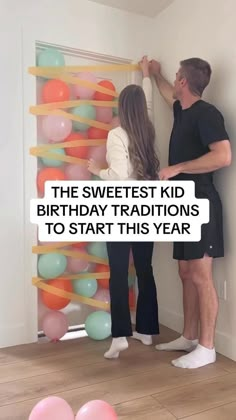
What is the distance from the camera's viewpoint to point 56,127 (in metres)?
2.30

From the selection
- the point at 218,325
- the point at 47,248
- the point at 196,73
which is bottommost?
the point at 218,325

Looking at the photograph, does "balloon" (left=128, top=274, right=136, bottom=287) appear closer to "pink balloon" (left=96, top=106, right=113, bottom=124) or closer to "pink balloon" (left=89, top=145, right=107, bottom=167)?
"pink balloon" (left=89, top=145, right=107, bottom=167)

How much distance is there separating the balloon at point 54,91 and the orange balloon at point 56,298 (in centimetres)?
107

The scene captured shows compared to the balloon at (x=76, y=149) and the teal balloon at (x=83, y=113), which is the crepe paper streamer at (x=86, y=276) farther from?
the teal balloon at (x=83, y=113)

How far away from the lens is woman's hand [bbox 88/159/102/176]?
2.32 meters

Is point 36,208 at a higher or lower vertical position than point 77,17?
lower

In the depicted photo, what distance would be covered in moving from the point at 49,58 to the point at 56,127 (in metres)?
0.41

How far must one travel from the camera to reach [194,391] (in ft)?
5.69

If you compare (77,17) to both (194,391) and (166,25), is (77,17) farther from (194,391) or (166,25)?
(194,391)

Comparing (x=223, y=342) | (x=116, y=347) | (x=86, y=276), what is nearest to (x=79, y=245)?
(x=86, y=276)

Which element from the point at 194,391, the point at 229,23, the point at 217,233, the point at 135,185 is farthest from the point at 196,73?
the point at 194,391

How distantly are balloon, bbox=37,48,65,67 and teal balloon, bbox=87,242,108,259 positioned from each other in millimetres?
1096

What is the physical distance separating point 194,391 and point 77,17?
7.13 ft

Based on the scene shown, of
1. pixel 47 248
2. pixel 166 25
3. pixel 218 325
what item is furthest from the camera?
pixel 166 25
